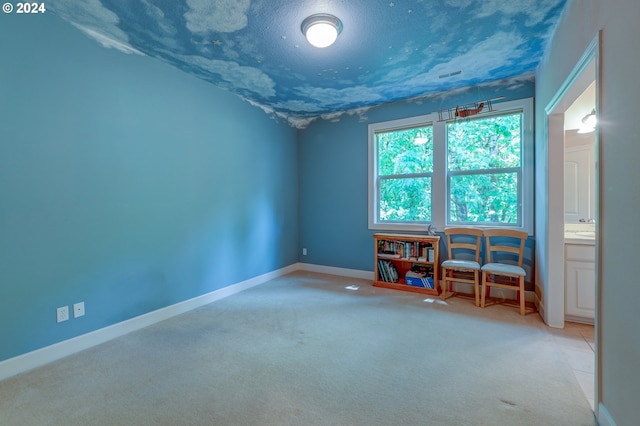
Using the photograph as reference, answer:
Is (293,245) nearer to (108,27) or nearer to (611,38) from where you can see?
(108,27)

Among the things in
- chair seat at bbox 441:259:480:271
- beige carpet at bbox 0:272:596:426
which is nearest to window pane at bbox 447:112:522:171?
chair seat at bbox 441:259:480:271

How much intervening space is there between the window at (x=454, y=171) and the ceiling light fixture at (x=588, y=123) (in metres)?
0.51

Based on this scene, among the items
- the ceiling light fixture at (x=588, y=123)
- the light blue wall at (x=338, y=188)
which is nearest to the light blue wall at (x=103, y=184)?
the light blue wall at (x=338, y=188)

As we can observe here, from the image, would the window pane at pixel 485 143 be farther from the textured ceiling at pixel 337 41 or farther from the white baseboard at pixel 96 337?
the white baseboard at pixel 96 337

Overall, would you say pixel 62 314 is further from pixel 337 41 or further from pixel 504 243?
pixel 504 243

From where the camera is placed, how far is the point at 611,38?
1.36 metres

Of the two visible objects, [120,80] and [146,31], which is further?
[120,80]

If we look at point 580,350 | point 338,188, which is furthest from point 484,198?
point 338,188

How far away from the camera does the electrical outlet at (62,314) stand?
2.14 m

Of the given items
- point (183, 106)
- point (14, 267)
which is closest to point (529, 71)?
point (183, 106)

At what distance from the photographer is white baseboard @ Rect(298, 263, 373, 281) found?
14.1 feet

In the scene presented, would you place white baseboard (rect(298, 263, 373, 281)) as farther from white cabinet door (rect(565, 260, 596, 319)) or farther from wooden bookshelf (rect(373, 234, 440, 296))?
white cabinet door (rect(565, 260, 596, 319))

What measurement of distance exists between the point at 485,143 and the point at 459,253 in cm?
147

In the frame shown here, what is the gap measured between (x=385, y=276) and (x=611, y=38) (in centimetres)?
319
